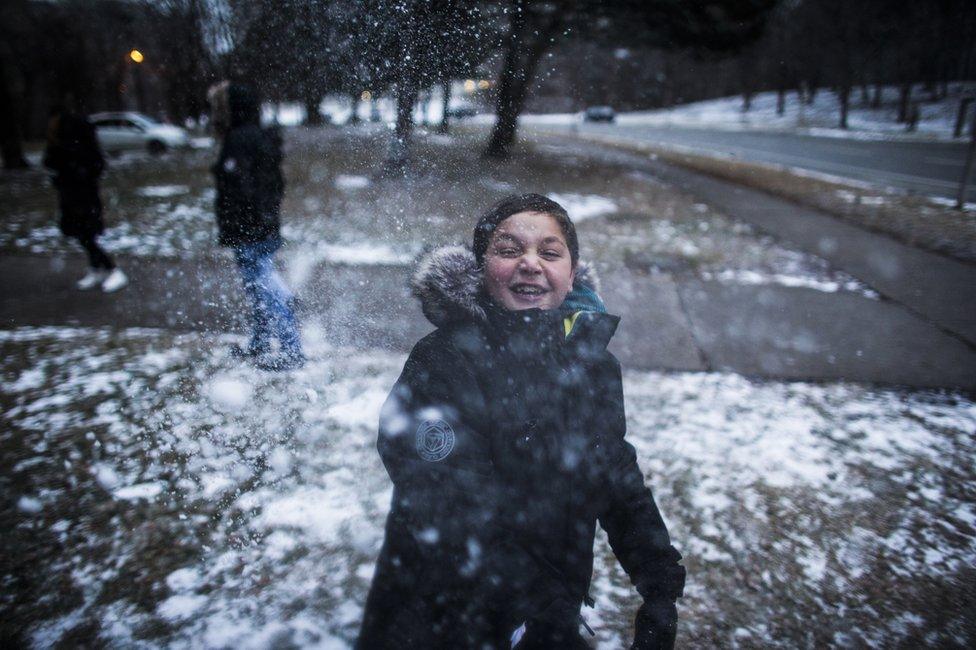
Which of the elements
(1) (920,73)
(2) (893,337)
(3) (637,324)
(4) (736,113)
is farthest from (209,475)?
(4) (736,113)

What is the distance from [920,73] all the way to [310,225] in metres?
9.93

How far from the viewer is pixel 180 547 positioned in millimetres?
1921

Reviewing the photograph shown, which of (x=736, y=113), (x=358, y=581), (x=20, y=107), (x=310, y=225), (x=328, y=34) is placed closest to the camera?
(x=328, y=34)

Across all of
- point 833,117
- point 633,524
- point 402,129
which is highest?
point 833,117

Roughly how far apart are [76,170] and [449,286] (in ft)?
9.70

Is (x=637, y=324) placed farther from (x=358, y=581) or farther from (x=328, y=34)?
(x=328, y=34)

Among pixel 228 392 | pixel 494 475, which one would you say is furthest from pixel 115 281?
pixel 494 475

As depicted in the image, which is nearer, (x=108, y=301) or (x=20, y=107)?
(x=20, y=107)

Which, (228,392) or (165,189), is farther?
(165,189)

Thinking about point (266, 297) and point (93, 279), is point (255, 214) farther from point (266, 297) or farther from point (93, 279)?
point (93, 279)

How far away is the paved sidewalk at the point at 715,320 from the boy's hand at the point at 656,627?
96.4 inches

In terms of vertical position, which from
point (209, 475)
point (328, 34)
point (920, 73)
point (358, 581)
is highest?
point (920, 73)

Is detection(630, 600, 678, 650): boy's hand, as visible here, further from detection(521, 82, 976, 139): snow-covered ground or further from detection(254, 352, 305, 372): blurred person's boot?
detection(521, 82, 976, 139): snow-covered ground

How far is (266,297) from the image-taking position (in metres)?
1.22
